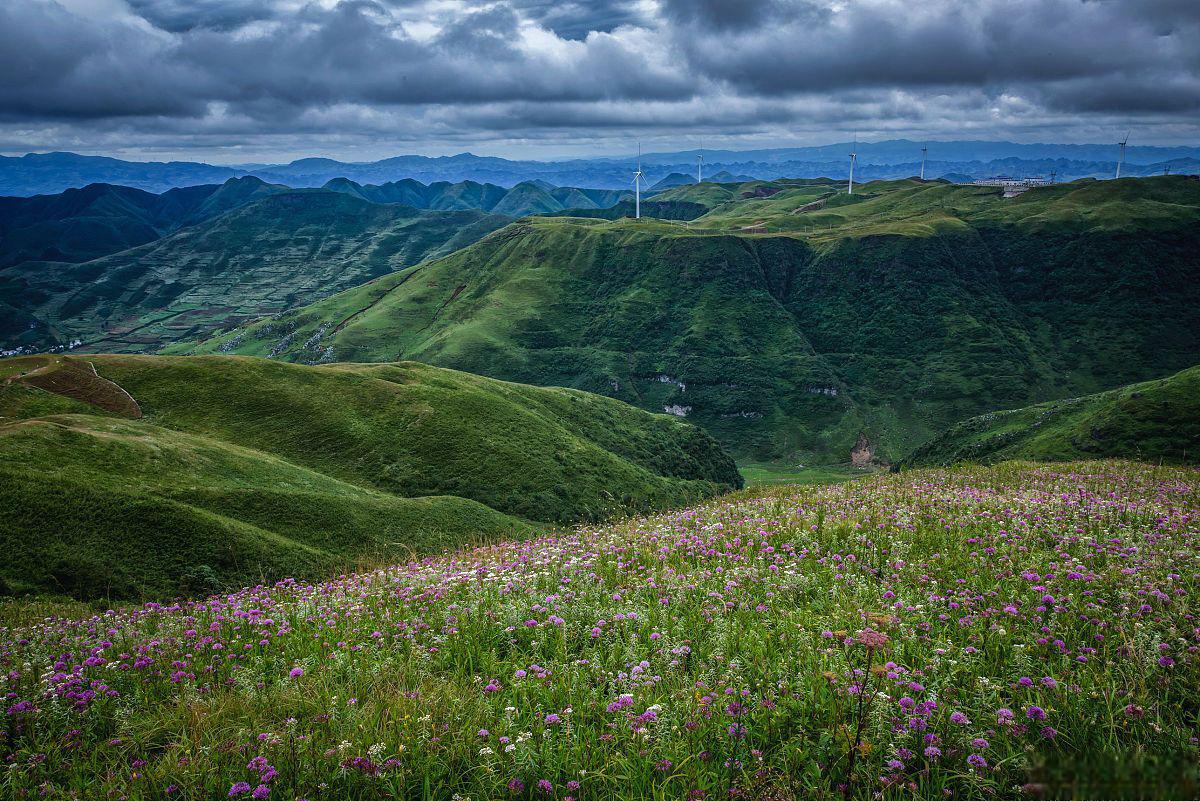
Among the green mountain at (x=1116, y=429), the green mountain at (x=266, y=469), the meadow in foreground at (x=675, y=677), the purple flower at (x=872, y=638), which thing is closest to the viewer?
the purple flower at (x=872, y=638)

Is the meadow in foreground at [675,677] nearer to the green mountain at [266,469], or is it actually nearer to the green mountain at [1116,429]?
the green mountain at [266,469]

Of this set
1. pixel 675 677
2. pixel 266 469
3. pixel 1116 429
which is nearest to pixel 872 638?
pixel 675 677

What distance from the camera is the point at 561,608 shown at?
9.20 meters

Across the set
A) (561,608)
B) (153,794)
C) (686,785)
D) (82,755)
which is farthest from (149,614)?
(686,785)

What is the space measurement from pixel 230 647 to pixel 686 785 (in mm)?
7623

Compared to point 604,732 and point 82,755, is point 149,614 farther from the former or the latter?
point 604,732

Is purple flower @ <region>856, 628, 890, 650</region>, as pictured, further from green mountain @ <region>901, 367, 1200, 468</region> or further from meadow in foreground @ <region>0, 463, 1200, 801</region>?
green mountain @ <region>901, 367, 1200, 468</region>

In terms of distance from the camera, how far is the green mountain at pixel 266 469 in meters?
36.1

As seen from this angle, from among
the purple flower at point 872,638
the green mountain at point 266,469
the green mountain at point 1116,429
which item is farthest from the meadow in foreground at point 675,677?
the green mountain at point 1116,429

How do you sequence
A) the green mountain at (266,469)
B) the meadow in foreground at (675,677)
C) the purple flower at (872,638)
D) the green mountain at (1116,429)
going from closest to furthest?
the purple flower at (872,638) < the meadow in foreground at (675,677) < the green mountain at (266,469) < the green mountain at (1116,429)

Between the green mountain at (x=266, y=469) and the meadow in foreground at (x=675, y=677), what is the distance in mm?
7176

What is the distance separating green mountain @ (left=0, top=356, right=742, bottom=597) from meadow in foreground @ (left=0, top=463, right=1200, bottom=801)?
7.18 m

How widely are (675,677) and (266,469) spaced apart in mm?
60745

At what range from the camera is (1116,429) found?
11338 cm
